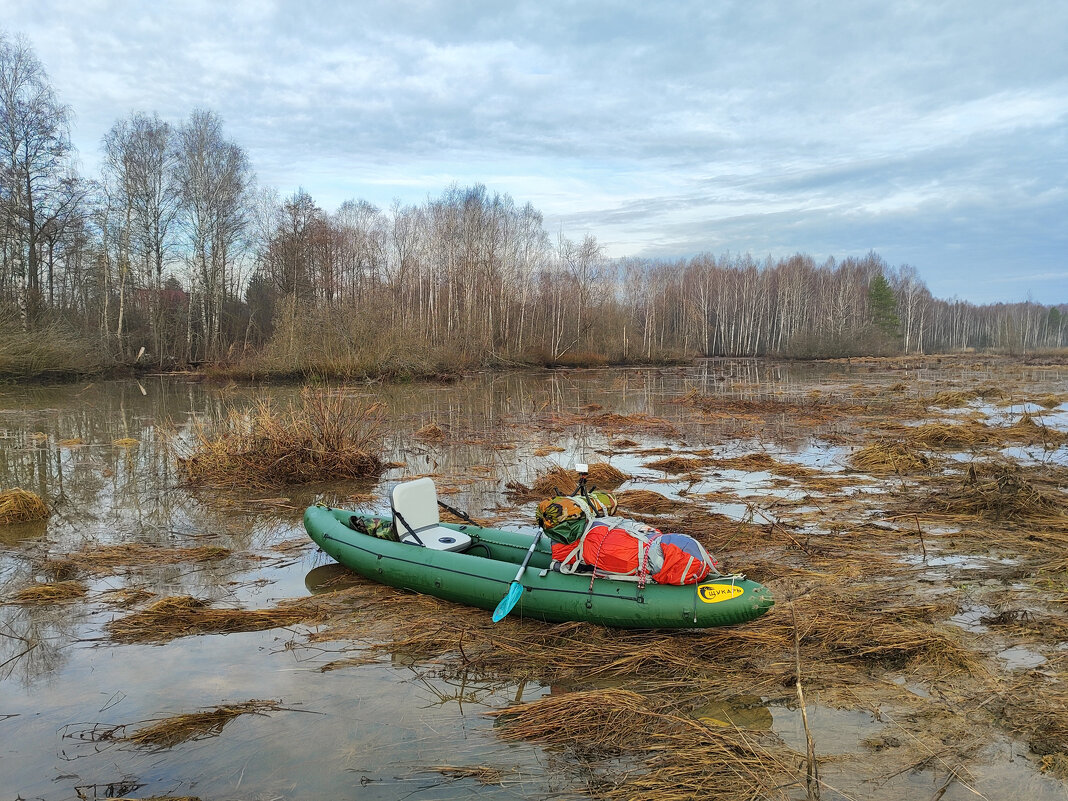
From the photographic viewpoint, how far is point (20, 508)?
8.05 metres

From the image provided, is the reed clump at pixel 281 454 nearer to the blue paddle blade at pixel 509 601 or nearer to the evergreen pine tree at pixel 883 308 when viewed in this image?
the blue paddle blade at pixel 509 601

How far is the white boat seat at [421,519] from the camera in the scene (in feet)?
20.4

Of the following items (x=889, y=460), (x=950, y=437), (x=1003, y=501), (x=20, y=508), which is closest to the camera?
(x=1003, y=501)

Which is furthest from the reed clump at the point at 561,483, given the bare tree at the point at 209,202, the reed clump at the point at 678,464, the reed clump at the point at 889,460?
the bare tree at the point at 209,202

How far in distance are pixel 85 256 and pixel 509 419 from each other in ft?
87.2

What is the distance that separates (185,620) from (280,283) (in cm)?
3521

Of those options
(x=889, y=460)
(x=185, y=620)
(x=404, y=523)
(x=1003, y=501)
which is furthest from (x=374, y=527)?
(x=889, y=460)

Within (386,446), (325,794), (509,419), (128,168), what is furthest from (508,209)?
(325,794)

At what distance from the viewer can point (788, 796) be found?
327cm

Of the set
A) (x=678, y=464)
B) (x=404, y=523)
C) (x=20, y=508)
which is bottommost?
(x=20, y=508)

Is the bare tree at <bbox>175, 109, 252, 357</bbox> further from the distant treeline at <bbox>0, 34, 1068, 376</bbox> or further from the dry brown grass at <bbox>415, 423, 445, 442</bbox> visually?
the dry brown grass at <bbox>415, 423, 445, 442</bbox>

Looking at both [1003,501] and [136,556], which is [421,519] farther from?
[1003,501]

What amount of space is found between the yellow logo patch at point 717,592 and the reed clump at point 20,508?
779 centimetres

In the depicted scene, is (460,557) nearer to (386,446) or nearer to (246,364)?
(386,446)
